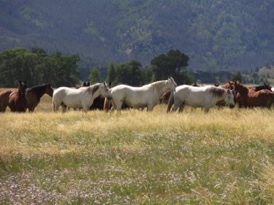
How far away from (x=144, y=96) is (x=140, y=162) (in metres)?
17.0

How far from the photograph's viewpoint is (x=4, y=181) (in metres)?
10.6

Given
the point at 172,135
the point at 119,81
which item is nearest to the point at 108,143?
the point at 172,135

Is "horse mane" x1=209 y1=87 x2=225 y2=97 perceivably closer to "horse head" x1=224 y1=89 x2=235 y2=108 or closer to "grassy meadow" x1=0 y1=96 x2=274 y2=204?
"horse head" x1=224 y1=89 x2=235 y2=108

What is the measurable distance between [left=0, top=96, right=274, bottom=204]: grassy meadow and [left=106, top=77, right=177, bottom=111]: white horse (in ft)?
28.7

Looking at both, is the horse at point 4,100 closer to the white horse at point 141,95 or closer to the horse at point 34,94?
the horse at point 34,94

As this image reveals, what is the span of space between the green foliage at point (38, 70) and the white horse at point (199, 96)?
3832 inches

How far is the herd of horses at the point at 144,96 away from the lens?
1134 inches

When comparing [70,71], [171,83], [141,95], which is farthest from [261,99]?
[70,71]

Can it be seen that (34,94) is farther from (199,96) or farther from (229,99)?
(229,99)

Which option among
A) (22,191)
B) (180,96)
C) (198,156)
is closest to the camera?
(22,191)

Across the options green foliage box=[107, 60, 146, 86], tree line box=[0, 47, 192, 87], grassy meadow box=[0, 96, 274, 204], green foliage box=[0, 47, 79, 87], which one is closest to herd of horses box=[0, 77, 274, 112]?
grassy meadow box=[0, 96, 274, 204]

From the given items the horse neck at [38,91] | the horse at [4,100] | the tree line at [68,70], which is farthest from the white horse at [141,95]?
the tree line at [68,70]

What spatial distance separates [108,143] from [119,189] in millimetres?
6098

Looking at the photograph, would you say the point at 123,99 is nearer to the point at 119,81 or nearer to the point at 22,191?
the point at 22,191
